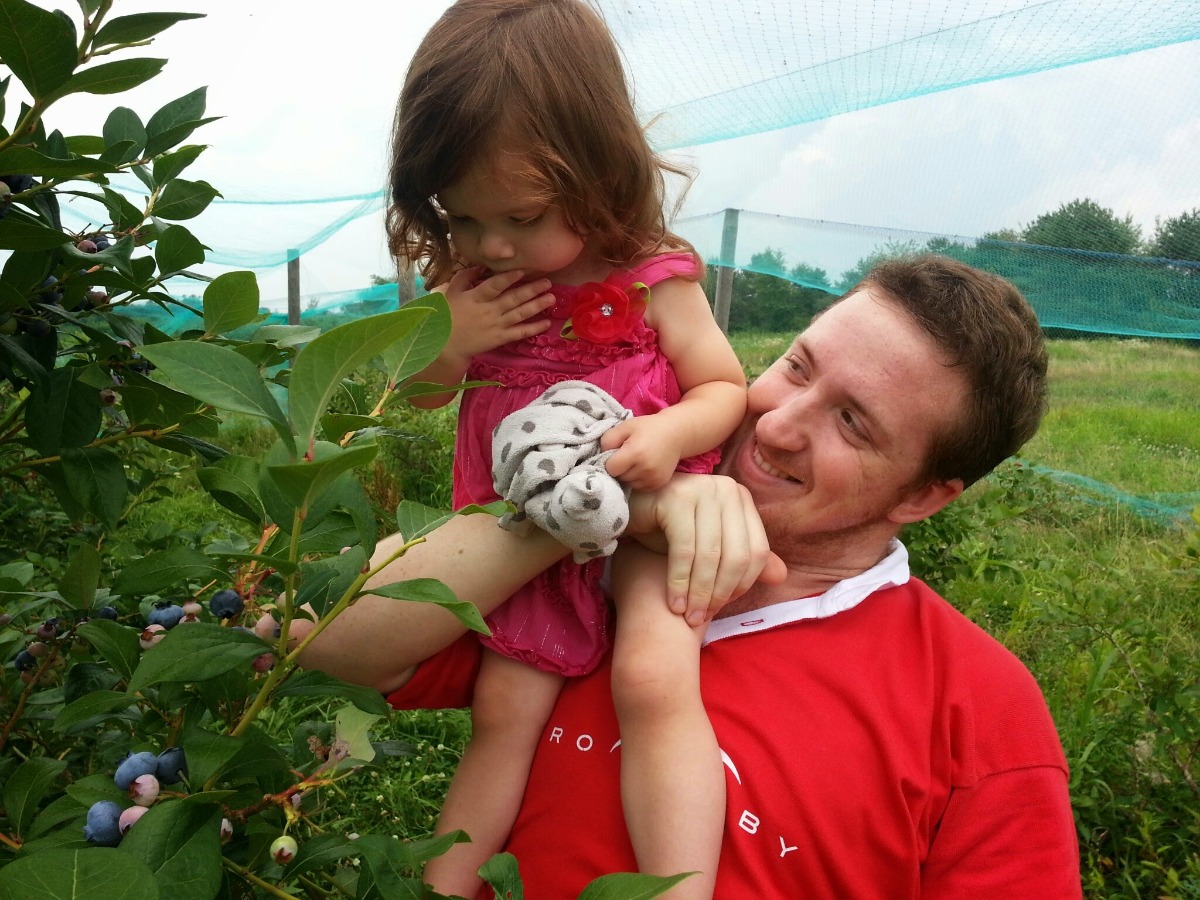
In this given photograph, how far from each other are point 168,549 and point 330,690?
20 centimetres

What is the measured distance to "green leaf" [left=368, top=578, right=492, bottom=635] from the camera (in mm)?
803

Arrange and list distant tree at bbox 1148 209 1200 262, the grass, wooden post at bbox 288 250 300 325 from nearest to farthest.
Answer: the grass, distant tree at bbox 1148 209 1200 262, wooden post at bbox 288 250 300 325

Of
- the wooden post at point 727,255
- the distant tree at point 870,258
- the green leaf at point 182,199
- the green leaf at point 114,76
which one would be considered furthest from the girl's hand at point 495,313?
the wooden post at point 727,255

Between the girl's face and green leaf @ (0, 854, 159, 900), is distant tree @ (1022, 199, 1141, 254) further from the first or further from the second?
green leaf @ (0, 854, 159, 900)

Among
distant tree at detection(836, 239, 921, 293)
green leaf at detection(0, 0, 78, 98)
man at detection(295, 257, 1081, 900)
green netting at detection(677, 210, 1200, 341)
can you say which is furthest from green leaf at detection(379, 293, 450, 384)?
distant tree at detection(836, 239, 921, 293)

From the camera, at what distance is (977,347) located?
1.61m

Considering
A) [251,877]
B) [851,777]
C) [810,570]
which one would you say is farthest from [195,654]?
[810,570]

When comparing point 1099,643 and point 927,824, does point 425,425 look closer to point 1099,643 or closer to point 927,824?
point 1099,643

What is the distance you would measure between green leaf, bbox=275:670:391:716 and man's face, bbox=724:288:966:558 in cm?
81

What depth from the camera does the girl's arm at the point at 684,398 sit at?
1.36 meters

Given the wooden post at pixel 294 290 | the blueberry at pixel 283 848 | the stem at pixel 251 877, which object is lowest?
the wooden post at pixel 294 290

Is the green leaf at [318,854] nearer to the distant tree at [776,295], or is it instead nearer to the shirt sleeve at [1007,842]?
the shirt sleeve at [1007,842]

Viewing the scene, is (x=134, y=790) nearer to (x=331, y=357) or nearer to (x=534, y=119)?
(x=331, y=357)

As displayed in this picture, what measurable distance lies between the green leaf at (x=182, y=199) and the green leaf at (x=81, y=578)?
1.33 ft
